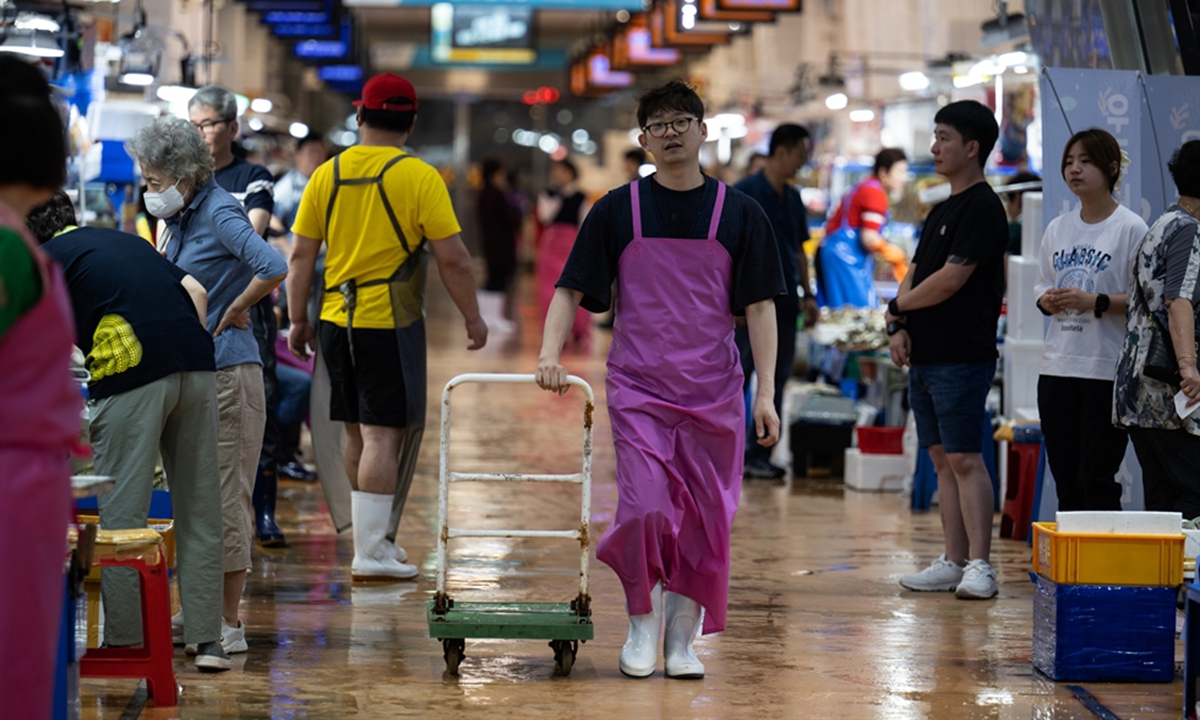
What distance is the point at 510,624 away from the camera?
14.5 feet

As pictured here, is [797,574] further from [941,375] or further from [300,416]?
[300,416]

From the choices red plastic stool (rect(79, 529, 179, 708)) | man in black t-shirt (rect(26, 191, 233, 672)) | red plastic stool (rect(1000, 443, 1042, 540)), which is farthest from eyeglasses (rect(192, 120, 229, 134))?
red plastic stool (rect(1000, 443, 1042, 540))

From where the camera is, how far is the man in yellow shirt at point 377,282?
5.61 meters

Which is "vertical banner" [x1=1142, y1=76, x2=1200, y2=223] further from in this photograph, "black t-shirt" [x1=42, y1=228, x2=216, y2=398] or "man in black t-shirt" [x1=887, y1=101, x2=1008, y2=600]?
"black t-shirt" [x1=42, y1=228, x2=216, y2=398]

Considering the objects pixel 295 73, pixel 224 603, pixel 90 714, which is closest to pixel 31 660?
pixel 90 714

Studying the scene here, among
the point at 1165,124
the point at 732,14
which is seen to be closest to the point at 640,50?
the point at 732,14

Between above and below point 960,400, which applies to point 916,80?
above

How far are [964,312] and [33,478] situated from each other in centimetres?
368

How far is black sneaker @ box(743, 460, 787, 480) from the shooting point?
8562 mm

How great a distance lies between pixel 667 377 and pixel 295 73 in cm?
2800

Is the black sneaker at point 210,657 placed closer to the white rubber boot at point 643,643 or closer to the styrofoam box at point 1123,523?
the white rubber boot at point 643,643

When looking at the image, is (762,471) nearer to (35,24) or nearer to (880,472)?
(880,472)

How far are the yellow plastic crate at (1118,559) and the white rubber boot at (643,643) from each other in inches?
45.4

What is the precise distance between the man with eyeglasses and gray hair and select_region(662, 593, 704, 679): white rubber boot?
2.03 metres
